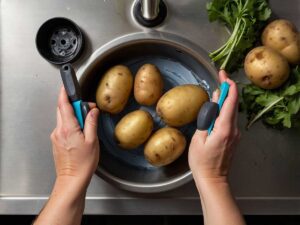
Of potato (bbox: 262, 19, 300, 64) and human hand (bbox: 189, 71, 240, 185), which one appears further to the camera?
potato (bbox: 262, 19, 300, 64)

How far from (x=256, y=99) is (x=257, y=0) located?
7.6 inches

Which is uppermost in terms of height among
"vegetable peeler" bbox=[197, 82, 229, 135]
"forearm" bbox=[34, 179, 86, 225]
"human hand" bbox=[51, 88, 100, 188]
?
"vegetable peeler" bbox=[197, 82, 229, 135]

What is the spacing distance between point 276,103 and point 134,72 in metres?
0.30

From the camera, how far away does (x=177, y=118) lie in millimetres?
672

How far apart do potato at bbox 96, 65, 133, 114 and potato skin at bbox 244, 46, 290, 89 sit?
0.78 feet

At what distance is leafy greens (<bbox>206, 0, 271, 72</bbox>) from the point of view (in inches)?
26.3

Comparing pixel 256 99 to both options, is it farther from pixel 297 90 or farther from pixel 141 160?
pixel 141 160

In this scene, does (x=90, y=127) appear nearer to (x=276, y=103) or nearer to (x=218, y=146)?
(x=218, y=146)

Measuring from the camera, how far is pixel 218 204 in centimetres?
55

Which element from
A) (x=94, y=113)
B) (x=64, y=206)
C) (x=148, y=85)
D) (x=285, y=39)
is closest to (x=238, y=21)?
(x=285, y=39)

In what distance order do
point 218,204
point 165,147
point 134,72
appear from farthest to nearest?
point 134,72 → point 165,147 → point 218,204

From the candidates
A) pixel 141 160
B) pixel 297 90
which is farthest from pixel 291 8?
pixel 141 160

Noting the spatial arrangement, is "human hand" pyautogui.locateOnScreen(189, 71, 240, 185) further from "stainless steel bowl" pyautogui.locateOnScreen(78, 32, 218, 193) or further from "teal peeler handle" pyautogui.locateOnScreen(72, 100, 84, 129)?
"teal peeler handle" pyautogui.locateOnScreen(72, 100, 84, 129)

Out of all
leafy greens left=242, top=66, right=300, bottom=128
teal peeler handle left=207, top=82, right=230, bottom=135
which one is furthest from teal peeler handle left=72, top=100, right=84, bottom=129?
leafy greens left=242, top=66, right=300, bottom=128
